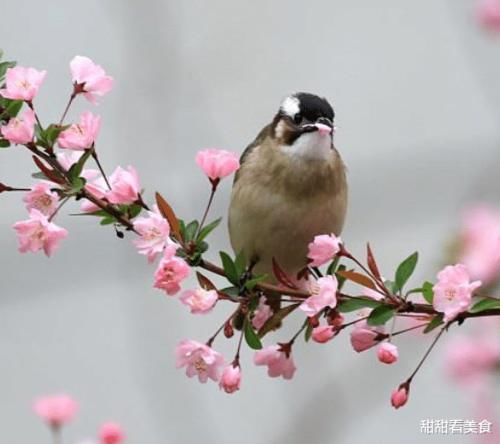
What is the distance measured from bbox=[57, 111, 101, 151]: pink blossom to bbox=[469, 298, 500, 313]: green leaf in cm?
66

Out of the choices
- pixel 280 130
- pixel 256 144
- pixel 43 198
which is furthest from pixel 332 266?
pixel 256 144

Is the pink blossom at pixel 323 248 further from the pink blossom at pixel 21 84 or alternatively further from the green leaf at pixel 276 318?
the pink blossom at pixel 21 84

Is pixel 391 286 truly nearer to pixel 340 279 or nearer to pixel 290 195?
pixel 340 279

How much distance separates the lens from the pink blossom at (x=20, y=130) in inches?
74.5

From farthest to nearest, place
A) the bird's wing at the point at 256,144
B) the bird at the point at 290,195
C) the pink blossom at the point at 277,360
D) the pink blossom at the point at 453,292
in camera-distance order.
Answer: the bird's wing at the point at 256,144 < the bird at the point at 290,195 < the pink blossom at the point at 277,360 < the pink blossom at the point at 453,292

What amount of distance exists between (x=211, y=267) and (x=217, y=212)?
9.09ft

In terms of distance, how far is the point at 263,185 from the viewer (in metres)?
2.92

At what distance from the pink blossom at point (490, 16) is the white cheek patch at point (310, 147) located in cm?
85

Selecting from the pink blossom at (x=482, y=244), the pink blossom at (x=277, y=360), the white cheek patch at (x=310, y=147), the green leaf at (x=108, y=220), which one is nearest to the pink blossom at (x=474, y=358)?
the pink blossom at (x=482, y=244)

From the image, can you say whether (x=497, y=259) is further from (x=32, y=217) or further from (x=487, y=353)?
(x=487, y=353)

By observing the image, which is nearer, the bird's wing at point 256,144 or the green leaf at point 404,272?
the green leaf at point 404,272

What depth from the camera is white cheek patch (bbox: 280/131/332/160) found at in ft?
9.58

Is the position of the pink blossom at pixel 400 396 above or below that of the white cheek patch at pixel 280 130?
below

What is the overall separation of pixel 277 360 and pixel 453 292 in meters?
0.43
